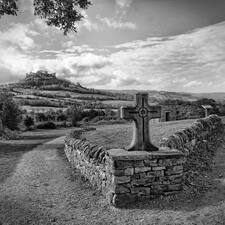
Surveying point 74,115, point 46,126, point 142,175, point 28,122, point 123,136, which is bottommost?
point 46,126

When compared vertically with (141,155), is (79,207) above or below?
below

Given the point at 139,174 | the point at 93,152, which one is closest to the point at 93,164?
the point at 93,152

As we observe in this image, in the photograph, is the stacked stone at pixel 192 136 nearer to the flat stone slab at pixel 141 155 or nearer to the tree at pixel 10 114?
the flat stone slab at pixel 141 155

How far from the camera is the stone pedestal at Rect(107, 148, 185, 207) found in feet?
23.0

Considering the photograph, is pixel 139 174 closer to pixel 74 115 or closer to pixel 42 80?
pixel 74 115

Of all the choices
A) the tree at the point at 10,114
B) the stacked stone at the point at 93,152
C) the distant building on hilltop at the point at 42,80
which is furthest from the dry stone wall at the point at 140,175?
the distant building on hilltop at the point at 42,80

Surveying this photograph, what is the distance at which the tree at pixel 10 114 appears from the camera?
3195 cm

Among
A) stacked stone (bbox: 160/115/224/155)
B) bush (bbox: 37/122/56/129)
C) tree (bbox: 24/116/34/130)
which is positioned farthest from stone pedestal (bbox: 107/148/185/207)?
bush (bbox: 37/122/56/129)

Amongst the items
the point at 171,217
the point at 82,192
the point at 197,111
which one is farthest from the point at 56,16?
the point at 197,111

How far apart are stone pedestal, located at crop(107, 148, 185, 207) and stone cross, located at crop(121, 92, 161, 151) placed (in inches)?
18.0

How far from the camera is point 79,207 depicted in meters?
7.28

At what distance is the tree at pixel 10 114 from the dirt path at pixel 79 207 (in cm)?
2317

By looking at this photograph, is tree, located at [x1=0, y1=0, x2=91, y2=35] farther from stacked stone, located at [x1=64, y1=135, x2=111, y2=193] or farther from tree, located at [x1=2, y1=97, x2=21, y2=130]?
tree, located at [x1=2, y1=97, x2=21, y2=130]

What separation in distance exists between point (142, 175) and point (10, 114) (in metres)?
28.0
